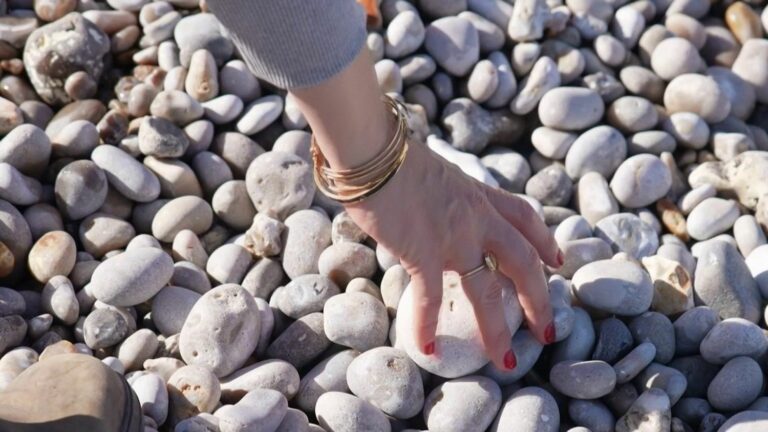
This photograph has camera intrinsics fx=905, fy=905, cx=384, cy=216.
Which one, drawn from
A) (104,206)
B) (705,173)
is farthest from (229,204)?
(705,173)

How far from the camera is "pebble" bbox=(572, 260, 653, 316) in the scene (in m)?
1.77

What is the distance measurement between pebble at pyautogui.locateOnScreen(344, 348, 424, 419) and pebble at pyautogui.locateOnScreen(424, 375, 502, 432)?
0.04 meters

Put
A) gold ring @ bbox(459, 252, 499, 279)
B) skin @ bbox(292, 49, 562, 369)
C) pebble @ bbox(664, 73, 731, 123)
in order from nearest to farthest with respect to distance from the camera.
Answer: skin @ bbox(292, 49, 562, 369), gold ring @ bbox(459, 252, 499, 279), pebble @ bbox(664, 73, 731, 123)

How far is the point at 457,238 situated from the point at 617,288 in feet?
1.55

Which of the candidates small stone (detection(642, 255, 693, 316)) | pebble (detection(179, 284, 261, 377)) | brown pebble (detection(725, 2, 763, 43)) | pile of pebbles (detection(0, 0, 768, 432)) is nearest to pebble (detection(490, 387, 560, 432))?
pile of pebbles (detection(0, 0, 768, 432))

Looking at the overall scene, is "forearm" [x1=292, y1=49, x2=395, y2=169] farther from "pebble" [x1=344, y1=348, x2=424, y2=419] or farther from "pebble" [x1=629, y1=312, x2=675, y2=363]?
"pebble" [x1=629, y1=312, x2=675, y2=363]

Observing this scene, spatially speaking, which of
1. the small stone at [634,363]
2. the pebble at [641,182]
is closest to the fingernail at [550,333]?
the small stone at [634,363]

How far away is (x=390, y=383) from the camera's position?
5.45ft

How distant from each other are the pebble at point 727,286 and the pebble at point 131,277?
1120mm

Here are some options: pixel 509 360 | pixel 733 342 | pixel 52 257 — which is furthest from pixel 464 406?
pixel 52 257

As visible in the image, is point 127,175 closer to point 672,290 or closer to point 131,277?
point 131,277

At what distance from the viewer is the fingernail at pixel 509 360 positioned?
5.33 feet

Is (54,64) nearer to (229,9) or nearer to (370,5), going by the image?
(370,5)

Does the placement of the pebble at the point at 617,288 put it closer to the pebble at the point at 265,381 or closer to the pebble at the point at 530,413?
the pebble at the point at 530,413
